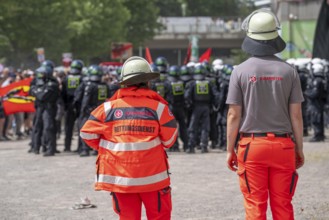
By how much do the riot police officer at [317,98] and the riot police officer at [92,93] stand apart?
579cm

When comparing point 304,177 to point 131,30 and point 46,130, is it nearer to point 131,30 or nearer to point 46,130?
point 46,130

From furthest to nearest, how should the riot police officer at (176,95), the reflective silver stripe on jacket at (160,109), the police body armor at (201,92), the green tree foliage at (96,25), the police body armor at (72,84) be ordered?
the green tree foliage at (96,25) < the riot police officer at (176,95) < the police body armor at (72,84) < the police body armor at (201,92) < the reflective silver stripe on jacket at (160,109)

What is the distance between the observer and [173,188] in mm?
12719

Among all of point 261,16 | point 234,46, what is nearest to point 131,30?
point 234,46

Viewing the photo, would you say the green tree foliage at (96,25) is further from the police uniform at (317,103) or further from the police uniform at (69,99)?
the police uniform at (69,99)

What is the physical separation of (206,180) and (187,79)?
5808 millimetres

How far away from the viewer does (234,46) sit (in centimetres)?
10725

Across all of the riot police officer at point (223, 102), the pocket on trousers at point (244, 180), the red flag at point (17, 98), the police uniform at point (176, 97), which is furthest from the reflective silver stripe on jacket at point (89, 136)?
the red flag at point (17, 98)

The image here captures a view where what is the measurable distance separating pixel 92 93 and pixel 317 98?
20.7ft

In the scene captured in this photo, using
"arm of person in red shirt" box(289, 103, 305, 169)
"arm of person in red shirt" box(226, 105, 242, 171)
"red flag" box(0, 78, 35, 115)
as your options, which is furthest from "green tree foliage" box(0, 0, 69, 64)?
"arm of person in red shirt" box(289, 103, 305, 169)

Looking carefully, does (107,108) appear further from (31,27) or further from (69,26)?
(69,26)

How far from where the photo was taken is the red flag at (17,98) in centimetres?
2209

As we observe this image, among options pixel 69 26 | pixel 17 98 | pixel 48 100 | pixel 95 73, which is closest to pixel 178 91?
pixel 95 73

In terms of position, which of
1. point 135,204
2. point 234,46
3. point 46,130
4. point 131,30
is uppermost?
point 135,204
